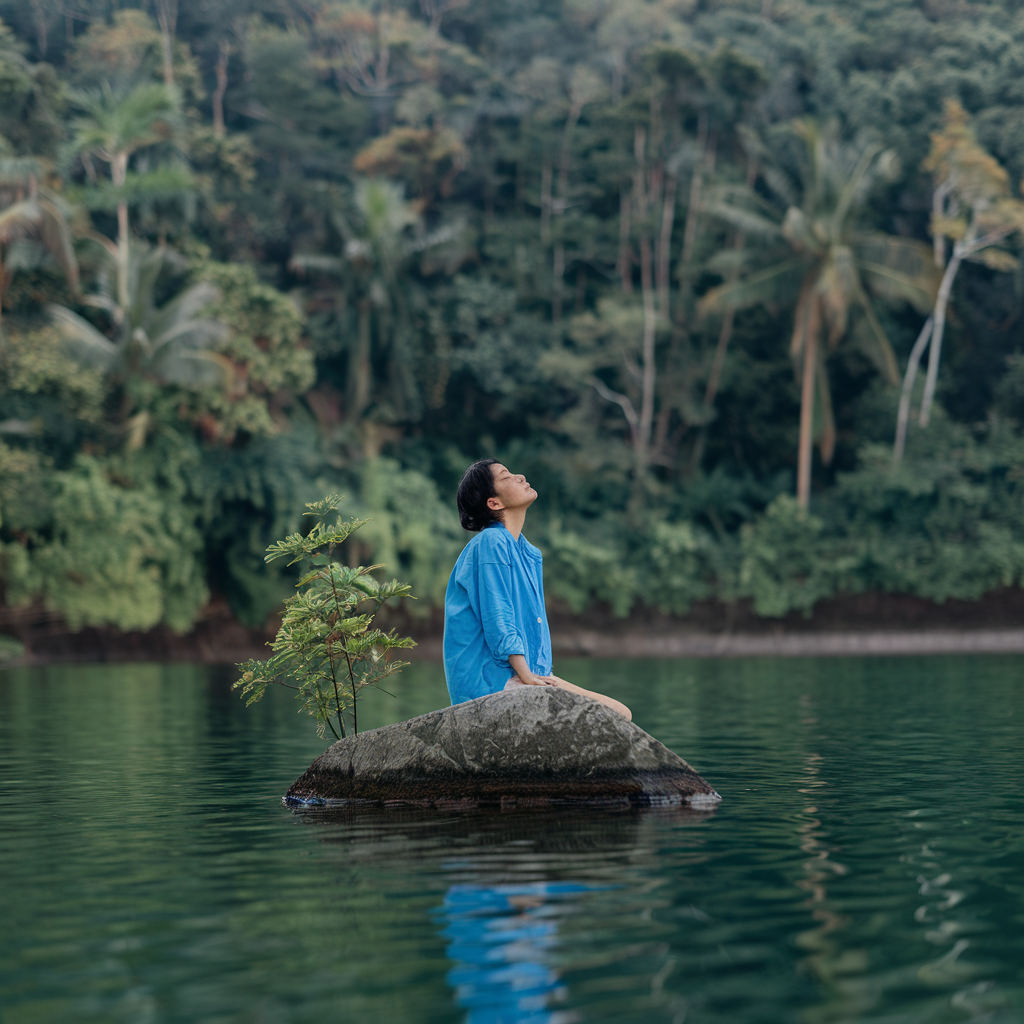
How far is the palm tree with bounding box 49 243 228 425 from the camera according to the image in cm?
3058

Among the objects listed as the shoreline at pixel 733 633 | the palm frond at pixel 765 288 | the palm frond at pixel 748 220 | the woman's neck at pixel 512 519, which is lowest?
the shoreline at pixel 733 633

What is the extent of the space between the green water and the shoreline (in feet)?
78.7

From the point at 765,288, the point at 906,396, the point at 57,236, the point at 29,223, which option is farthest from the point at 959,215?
the point at 29,223

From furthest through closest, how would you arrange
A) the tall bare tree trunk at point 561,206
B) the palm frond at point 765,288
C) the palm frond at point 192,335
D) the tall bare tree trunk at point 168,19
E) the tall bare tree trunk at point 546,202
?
the tall bare tree trunk at point 168,19
the tall bare tree trunk at point 546,202
the tall bare tree trunk at point 561,206
the palm frond at point 765,288
the palm frond at point 192,335

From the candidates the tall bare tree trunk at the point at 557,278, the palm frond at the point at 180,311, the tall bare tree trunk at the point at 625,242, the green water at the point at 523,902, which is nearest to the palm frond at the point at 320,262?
the palm frond at the point at 180,311

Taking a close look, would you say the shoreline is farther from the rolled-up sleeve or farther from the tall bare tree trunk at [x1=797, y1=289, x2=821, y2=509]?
the rolled-up sleeve

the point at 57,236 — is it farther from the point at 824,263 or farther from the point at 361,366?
the point at 824,263

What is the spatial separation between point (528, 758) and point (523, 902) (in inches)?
85.9

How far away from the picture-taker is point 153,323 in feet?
103

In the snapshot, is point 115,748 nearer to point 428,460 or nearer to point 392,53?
point 428,460

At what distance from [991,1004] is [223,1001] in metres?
2.11

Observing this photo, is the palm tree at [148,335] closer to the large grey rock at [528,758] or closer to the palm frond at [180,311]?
the palm frond at [180,311]

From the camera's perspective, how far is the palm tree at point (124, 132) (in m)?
32.3

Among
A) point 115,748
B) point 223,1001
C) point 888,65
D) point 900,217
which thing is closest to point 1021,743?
point 115,748
